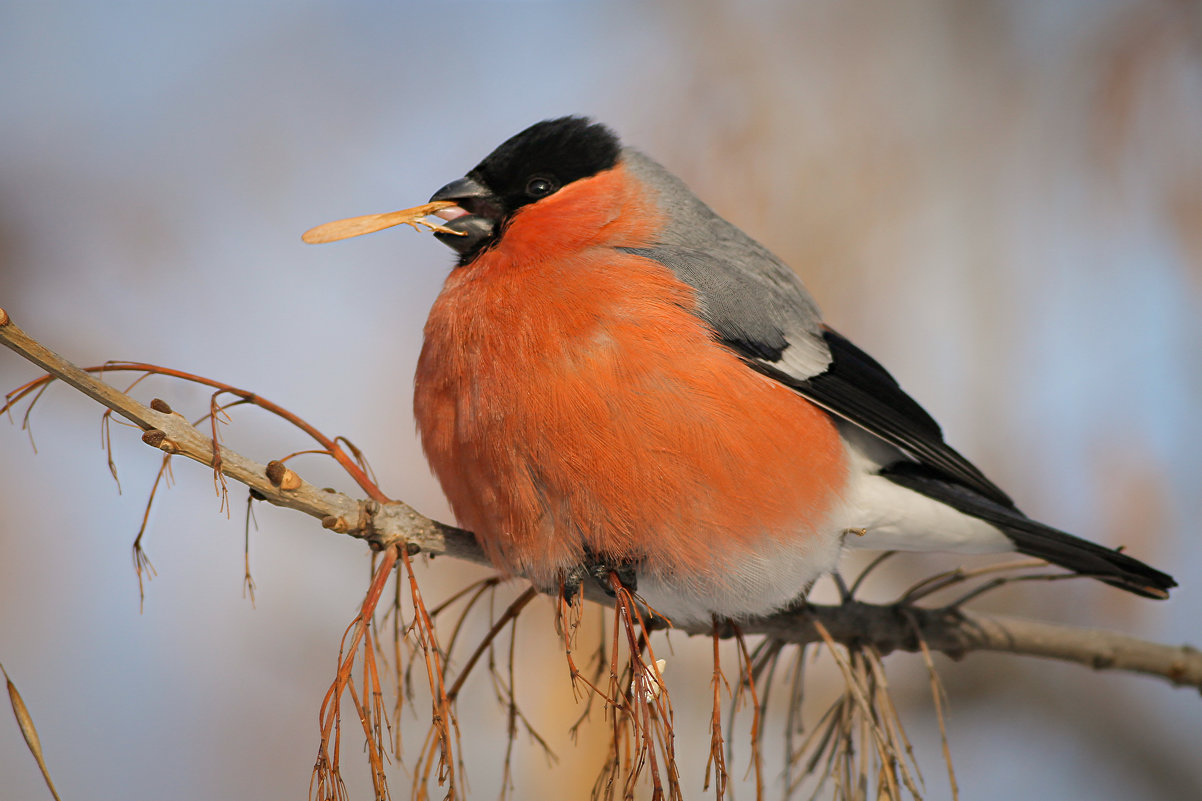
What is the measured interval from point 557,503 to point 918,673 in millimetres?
2467

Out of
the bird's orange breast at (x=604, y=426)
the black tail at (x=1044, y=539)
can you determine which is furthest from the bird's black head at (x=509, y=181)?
the black tail at (x=1044, y=539)

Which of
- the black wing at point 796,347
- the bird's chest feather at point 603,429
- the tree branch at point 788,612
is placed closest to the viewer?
the tree branch at point 788,612

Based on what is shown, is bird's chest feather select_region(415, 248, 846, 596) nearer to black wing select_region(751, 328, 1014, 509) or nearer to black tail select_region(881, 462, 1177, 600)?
black wing select_region(751, 328, 1014, 509)

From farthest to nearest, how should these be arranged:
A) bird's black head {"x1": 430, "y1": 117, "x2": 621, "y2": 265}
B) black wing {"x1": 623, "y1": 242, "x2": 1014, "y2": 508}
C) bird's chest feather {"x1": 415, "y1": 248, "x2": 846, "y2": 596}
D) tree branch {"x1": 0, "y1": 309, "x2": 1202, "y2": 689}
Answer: bird's black head {"x1": 430, "y1": 117, "x2": 621, "y2": 265} < black wing {"x1": 623, "y1": 242, "x2": 1014, "y2": 508} < bird's chest feather {"x1": 415, "y1": 248, "x2": 846, "y2": 596} < tree branch {"x1": 0, "y1": 309, "x2": 1202, "y2": 689}

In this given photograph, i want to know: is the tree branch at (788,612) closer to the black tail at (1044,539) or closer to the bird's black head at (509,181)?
the black tail at (1044,539)

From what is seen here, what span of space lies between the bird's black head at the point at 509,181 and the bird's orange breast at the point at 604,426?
0.17 metres

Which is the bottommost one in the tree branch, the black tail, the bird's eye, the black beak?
the tree branch

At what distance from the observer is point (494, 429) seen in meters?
1.92

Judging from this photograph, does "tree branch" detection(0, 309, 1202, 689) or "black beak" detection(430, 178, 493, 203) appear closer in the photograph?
"tree branch" detection(0, 309, 1202, 689)

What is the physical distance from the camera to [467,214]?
91.5 inches

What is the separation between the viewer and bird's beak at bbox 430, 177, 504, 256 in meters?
2.29

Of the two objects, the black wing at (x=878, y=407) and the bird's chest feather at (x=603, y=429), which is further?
the black wing at (x=878, y=407)

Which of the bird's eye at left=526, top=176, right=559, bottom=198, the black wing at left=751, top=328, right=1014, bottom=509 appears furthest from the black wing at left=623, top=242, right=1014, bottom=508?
the bird's eye at left=526, top=176, right=559, bottom=198

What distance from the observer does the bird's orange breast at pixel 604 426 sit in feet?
6.19
